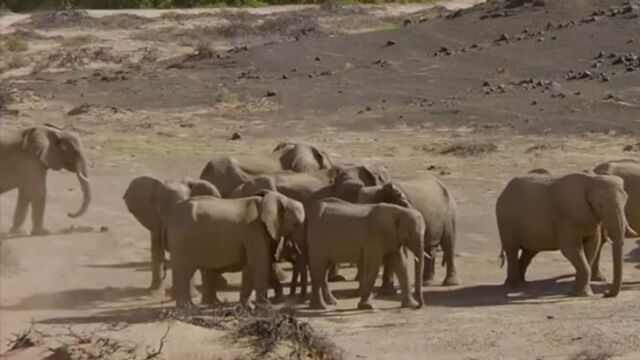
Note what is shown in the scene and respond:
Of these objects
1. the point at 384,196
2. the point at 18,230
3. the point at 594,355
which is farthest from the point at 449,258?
the point at 18,230

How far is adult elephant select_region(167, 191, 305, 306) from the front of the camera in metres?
15.4

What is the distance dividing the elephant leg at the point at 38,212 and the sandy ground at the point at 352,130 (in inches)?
13.1

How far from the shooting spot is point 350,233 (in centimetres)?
1561

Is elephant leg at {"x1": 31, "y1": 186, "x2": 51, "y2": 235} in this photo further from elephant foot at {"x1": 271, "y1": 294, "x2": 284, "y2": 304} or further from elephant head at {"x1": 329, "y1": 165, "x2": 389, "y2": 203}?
elephant foot at {"x1": 271, "y1": 294, "x2": 284, "y2": 304}

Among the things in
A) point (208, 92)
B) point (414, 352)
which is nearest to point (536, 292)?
point (414, 352)

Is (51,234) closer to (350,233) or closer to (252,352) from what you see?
(350,233)

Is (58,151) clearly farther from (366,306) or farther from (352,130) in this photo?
(352,130)

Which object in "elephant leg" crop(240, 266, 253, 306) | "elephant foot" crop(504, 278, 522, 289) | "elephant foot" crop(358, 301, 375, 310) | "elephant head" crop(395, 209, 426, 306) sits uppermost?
"elephant head" crop(395, 209, 426, 306)

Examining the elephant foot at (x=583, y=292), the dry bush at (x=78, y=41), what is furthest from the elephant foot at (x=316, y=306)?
the dry bush at (x=78, y=41)

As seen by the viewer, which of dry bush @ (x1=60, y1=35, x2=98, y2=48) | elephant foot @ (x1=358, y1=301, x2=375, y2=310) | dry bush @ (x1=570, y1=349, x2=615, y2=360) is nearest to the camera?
dry bush @ (x1=570, y1=349, x2=615, y2=360)

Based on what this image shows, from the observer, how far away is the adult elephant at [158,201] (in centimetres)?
1667

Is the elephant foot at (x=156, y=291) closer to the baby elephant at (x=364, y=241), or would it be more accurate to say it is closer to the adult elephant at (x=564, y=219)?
the baby elephant at (x=364, y=241)

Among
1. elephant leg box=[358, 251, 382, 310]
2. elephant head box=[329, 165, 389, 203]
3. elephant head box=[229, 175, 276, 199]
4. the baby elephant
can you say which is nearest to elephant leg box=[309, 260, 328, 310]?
the baby elephant

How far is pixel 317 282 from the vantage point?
15703 mm
